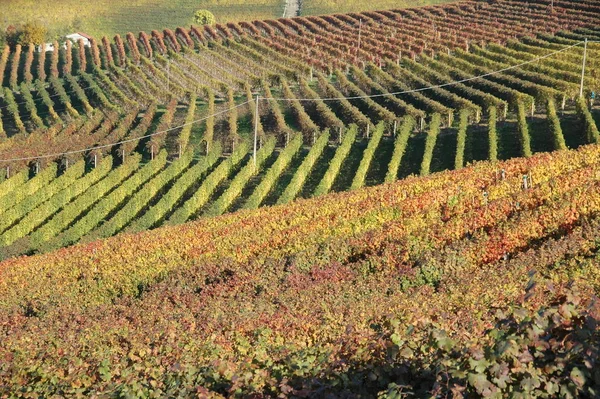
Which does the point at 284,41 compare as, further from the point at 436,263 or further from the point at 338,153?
the point at 436,263

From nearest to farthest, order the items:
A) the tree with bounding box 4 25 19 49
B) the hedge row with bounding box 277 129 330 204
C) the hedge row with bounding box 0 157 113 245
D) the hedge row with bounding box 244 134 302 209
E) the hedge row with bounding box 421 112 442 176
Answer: the hedge row with bounding box 0 157 113 245 < the hedge row with bounding box 244 134 302 209 < the hedge row with bounding box 277 129 330 204 < the hedge row with bounding box 421 112 442 176 < the tree with bounding box 4 25 19 49

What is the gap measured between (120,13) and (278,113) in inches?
2744

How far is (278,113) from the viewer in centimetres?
5247

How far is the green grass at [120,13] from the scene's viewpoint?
110500 millimetres

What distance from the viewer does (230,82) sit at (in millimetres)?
67500

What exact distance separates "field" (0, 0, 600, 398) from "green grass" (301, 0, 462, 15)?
30.5 meters

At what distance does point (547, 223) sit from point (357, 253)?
160 inches

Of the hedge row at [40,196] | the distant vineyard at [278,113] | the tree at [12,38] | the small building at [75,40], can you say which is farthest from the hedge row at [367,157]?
the tree at [12,38]

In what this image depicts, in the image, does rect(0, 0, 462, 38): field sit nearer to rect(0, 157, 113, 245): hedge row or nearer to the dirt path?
the dirt path

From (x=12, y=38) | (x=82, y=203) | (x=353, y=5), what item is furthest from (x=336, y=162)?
(x=353, y=5)

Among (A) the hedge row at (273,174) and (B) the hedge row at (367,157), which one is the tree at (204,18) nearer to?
(A) the hedge row at (273,174)

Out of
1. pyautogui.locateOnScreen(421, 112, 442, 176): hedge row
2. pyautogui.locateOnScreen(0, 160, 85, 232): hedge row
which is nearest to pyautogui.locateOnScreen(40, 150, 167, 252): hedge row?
pyautogui.locateOnScreen(0, 160, 85, 232): hedge row

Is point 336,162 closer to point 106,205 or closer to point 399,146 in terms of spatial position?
point 399,146

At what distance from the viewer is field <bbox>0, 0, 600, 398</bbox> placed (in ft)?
29.2
